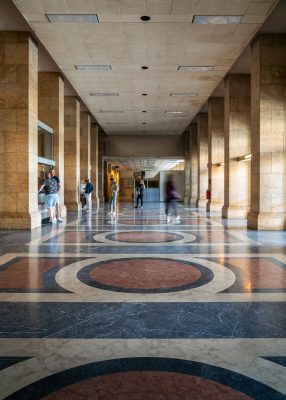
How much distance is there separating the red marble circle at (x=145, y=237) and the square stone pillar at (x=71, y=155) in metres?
9.33

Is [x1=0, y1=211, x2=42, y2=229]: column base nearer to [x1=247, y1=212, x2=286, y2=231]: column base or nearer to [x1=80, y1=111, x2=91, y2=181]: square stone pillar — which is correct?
[x1=247, y1=212, x2=286, y2=231]: column base

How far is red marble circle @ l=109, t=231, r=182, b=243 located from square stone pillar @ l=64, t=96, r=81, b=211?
9.33 m

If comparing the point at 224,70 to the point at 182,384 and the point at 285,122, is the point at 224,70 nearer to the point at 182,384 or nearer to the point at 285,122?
the point at 285,122

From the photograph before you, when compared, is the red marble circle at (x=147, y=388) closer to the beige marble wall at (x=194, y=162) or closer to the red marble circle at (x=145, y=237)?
the red marble circle at (x=145, y=237)

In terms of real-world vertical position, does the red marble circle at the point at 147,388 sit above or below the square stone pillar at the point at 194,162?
below

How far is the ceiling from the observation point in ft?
28.8

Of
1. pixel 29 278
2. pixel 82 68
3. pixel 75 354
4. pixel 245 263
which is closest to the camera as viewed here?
pixel 75 354

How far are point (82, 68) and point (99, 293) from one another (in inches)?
438

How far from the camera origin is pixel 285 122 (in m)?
11.3

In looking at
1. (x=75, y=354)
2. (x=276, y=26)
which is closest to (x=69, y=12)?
(x=276, y=26)

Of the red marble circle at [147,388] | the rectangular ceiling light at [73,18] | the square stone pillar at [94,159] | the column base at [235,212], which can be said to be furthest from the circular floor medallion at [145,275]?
the square stone pillar at [94,159]

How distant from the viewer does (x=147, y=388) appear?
7.31ft

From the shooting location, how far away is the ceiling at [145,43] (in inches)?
345

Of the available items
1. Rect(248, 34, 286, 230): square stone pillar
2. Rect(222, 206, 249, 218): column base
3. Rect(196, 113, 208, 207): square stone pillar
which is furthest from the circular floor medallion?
Rect(196, 113, 208, 207): square stone pillar
